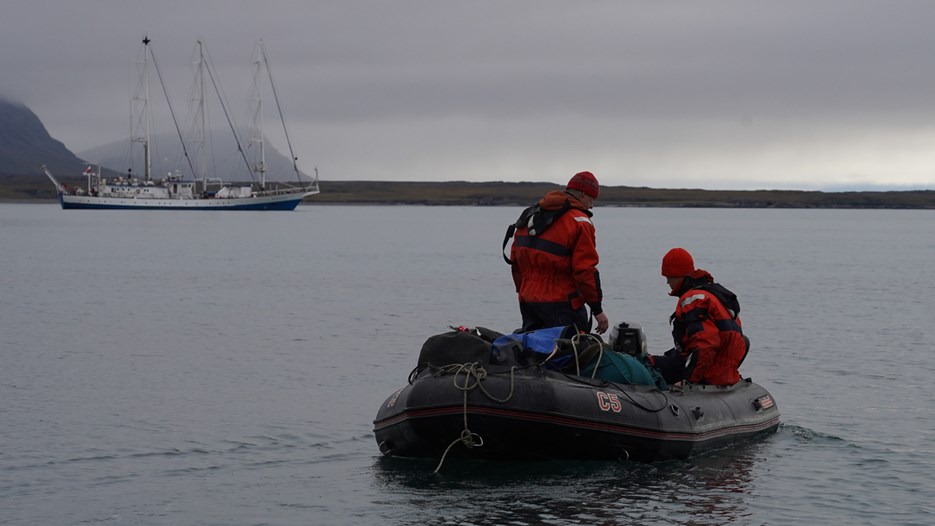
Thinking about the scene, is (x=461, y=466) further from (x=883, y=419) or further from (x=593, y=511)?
(x=883, y=419)

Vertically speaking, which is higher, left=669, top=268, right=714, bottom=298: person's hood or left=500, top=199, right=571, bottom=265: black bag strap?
left=500, top=199, right=571, bottom=265: black bag strap

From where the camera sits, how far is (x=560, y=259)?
37.3ft

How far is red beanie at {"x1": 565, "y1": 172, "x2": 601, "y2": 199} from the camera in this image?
38.0ft

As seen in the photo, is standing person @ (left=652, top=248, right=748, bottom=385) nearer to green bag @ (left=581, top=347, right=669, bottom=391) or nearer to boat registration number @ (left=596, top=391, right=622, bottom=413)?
green bag @ (left=581, top=347, right=669, bottom=391)

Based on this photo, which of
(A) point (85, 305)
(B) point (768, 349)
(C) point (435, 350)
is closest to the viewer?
(C) point (435, 350)

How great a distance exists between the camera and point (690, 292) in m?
11.7

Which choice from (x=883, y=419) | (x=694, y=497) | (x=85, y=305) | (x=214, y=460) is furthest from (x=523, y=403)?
(x=85, y=305)

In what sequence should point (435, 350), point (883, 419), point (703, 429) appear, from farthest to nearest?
point (883, 419) < point (703, 429) < point (435, 350)

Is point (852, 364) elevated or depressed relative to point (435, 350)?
depressed

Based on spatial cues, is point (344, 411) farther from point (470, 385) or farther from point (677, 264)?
point (677, 264)

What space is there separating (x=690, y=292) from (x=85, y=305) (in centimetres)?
1863

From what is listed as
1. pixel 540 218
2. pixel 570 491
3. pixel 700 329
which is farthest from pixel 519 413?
pixel 700 329

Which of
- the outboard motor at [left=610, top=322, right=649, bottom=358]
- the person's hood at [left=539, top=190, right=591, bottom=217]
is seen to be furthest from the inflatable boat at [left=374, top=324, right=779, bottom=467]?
the person's hood at [left=539, top=190, right=591, bottom=217]

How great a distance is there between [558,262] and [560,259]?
3 cm
